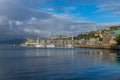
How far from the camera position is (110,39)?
19525 centimetres

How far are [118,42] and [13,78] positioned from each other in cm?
13397

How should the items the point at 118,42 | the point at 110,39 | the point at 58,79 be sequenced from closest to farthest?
the point at 58,79, the point at 118,42, the point at 110,39

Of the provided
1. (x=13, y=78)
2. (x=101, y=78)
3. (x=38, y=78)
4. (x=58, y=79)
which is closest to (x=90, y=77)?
(x=101, y=78)

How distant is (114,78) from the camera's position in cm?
3881

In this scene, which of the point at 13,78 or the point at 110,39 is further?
the point at 110,39

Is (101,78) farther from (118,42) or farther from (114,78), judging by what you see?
(118,42)

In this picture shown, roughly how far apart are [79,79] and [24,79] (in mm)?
7753

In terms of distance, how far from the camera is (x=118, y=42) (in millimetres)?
166500

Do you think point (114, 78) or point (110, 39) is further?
point (110, 39)

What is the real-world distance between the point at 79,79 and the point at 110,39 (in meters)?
160

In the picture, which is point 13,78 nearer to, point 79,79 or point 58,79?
point 58,79

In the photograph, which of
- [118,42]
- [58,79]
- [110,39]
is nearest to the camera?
[58,79]

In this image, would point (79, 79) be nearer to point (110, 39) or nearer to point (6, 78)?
point (6, 78)

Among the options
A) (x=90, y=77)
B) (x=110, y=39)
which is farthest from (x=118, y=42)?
(x=90, y=77)
